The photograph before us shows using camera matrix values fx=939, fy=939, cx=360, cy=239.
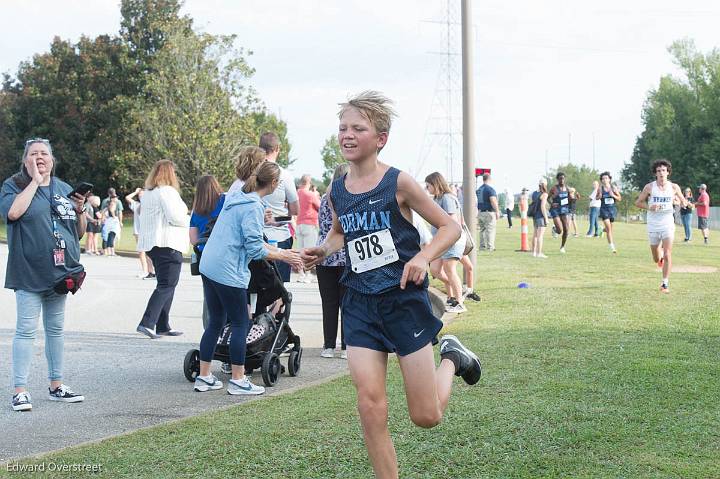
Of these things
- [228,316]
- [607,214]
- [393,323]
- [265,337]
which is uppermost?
[393,323]

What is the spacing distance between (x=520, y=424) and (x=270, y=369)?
112 inches

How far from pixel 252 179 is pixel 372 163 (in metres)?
3.14

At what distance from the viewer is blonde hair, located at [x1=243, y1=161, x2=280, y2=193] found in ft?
25.7

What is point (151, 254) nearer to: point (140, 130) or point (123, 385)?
point (123, 385)

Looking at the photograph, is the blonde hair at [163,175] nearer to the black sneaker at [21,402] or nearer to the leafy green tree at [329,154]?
the black sneaker at [21,402]

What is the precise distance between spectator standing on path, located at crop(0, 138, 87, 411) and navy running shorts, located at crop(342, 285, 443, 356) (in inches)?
138

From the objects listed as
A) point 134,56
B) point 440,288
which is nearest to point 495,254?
Answer: point 440,288

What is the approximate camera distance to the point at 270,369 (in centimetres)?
818

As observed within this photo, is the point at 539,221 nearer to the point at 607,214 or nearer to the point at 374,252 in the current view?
the point at 607,214

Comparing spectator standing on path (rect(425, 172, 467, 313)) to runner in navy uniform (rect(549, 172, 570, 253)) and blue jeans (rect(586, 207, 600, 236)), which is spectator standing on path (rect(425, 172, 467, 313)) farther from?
blue jeans (rect(586, 207, 600, 236))

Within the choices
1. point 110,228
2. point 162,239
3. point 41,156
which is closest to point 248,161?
point 41,156

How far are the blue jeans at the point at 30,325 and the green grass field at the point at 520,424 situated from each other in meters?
1.72

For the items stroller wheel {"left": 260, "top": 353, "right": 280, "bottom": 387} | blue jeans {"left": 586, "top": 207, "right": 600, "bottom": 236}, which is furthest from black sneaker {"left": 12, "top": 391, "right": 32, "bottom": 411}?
blue jeans {"left": 586, "top": 207, "right": 600, "bottom": 236}

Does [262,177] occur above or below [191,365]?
above
